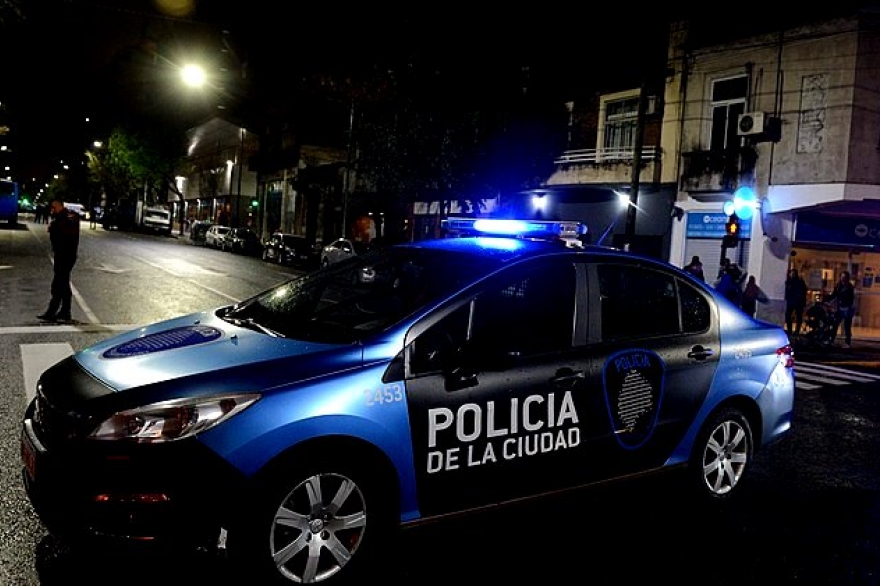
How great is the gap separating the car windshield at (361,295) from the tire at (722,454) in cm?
194

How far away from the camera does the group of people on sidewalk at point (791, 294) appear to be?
1741 centimetres

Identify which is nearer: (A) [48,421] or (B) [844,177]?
(A) [48,421]

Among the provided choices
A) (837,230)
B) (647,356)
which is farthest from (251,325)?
(837,230)

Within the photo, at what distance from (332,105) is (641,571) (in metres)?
44.2

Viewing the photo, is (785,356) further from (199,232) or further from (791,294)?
(199,232)

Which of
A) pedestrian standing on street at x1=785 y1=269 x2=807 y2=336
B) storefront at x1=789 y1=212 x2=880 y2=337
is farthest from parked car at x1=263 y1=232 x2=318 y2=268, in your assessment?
pedestrian standing on street at x1=785 y1=269 x2=807 y2=336

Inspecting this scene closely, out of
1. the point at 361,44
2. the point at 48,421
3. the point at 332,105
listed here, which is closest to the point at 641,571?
the point at 48,421

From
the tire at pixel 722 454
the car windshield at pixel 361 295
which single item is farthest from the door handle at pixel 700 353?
the car windshield at pixel 361 295

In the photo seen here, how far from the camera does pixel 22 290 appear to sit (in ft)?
47.4

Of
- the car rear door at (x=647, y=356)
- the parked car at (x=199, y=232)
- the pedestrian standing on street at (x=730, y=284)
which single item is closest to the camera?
the car rear door at (x=647, y=356)

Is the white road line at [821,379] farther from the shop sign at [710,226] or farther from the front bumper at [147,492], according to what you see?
the front bumper at [147,492]

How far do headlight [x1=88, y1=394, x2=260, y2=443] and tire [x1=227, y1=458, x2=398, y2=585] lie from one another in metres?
0.35

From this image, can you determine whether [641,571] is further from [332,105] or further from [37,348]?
[332,105]

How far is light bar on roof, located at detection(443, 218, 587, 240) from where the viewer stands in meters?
4.66
